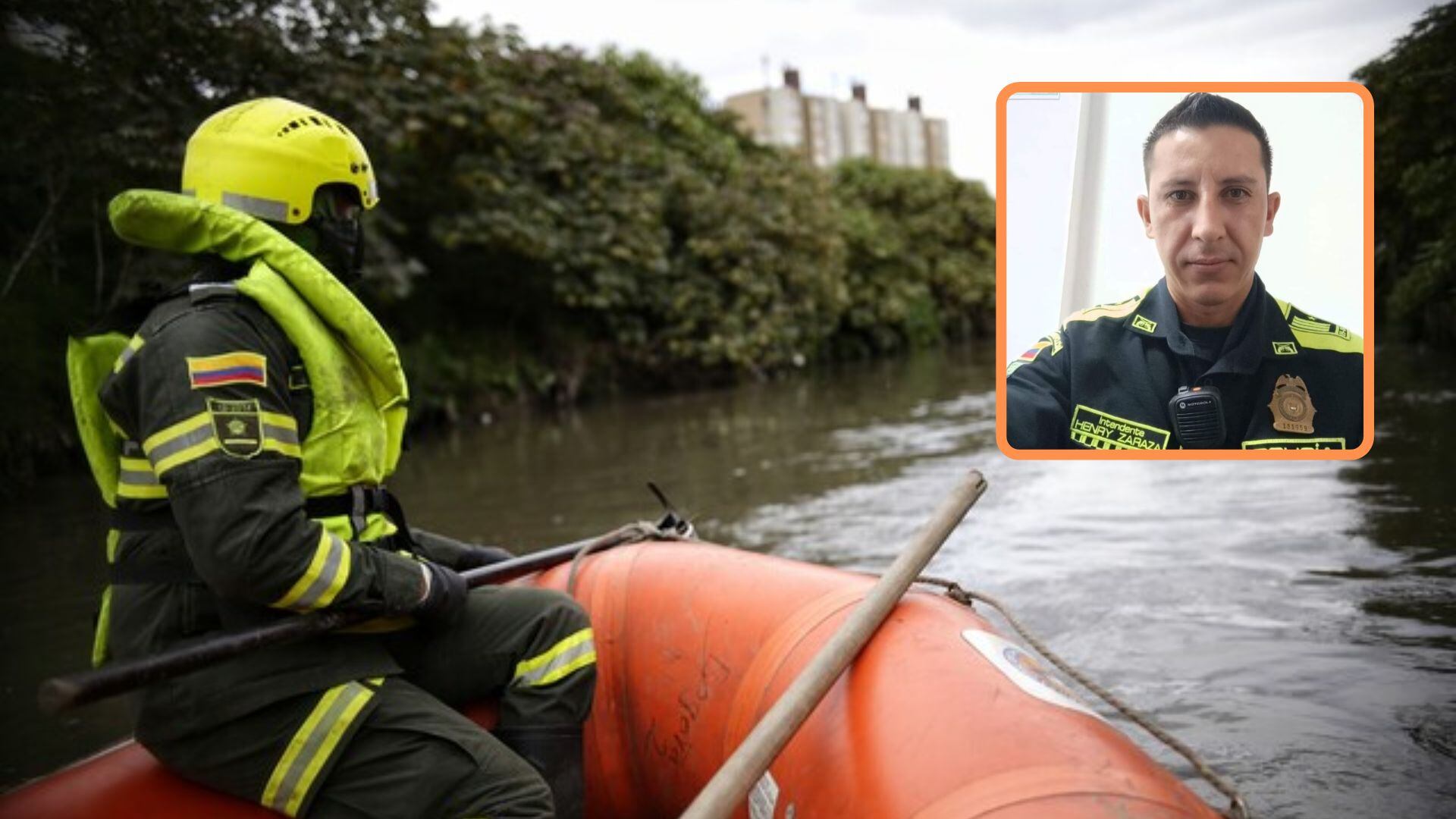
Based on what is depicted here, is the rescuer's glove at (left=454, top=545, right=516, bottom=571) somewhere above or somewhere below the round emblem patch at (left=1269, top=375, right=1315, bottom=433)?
below

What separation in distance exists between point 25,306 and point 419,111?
6158 mm

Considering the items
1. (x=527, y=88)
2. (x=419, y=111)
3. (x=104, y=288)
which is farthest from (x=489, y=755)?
(x=527, y=88)

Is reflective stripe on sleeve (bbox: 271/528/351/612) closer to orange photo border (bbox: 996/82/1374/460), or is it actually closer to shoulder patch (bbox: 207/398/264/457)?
shoulder patch (bbox: 207/398/264/457)

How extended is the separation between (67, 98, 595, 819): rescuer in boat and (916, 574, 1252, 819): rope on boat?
3.23ft

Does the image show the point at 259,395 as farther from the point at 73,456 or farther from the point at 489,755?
the point at 73,456

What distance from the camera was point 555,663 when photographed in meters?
2.50

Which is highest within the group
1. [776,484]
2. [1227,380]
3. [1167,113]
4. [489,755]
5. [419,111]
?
[419,111]

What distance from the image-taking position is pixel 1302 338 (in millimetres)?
1718

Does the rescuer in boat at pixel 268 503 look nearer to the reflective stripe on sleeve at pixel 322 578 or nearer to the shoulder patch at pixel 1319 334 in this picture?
the reflective stripe on sleeve at pixel 322 578

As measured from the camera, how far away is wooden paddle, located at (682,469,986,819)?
181 centimetres

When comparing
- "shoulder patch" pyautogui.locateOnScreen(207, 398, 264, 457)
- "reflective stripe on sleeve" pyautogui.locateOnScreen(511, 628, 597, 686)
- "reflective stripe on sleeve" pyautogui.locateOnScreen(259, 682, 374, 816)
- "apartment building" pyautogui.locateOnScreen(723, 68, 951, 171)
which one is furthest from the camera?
"apartment building" pyautogui.locateOnScreen(723, 68, 951, 171)

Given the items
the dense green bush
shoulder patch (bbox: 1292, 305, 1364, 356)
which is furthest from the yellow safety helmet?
the dense green bush

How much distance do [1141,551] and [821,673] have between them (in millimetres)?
4286

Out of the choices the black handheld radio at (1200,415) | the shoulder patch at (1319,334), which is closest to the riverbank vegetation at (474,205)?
the black handheld radio at (1200,415)
